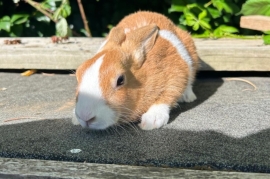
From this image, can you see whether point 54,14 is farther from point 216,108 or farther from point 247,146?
point 247,146

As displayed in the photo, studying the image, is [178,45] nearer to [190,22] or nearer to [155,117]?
[155,117]

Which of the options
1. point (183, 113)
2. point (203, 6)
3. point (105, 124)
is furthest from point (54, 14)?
point (105, 124)

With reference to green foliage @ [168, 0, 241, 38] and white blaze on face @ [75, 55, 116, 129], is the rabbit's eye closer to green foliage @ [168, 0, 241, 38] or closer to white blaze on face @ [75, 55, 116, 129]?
white blaze on face @ [75, 55, 116, 129]

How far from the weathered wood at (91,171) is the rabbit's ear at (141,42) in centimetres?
86

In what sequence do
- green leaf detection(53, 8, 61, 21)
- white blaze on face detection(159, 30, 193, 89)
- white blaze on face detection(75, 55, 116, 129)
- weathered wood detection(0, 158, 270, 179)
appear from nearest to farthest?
weathered wood detection(0, 158, 270, 179) < white blaze on face detection(75, 55, 116, 129) < white blaze on face detection(159, 30, 193, 89) < green leaf detection(53, 8, 61, 21)

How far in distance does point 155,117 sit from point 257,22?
75.7 inches

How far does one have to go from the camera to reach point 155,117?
2814 mm

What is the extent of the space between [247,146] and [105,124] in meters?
0.74

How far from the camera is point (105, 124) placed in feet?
8.45

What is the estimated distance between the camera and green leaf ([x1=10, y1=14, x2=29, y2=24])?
503 centimetres

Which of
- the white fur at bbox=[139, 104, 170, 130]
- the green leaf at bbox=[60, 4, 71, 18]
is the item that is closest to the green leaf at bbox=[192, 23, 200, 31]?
the green leaf at bbox=[60, 4, 71, 18]

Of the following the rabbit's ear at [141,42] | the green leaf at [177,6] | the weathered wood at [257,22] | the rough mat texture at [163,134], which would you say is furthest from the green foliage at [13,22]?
the rabbit's ear at [141,42]

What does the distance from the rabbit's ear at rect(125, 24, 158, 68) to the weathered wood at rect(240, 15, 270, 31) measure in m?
1.63

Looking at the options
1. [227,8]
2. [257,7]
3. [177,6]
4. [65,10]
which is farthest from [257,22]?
[65,10]
